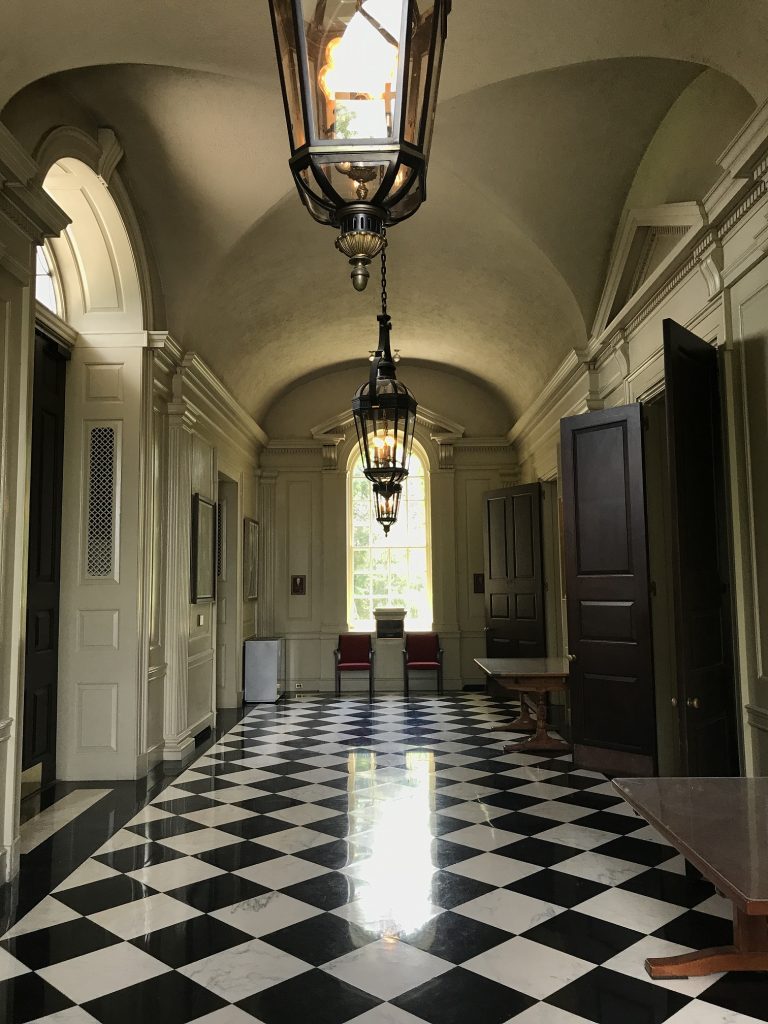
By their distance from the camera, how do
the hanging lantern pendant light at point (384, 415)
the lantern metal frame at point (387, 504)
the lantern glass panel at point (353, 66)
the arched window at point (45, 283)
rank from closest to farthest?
the lantern glass panel at point (353, 66)
the hanging lantern pendant light at point (384, 415)
the arched window at point (45, 283)
the lantern metal frame at point (387, 504)

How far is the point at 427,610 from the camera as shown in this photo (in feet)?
38.5

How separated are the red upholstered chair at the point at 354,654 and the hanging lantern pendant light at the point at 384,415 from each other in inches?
210

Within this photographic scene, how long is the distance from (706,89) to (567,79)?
0.84m

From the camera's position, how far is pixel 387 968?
2.82 meters

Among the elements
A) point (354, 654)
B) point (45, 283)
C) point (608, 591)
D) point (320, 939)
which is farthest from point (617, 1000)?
point (354, 654)

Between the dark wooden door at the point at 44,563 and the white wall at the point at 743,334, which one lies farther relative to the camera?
the dark wooden door at the point at 44,563

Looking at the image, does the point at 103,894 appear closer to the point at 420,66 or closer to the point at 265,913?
the point at 265,913

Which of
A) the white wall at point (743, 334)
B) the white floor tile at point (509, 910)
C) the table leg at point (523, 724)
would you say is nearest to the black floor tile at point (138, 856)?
the white floor tile at point (509, 910)

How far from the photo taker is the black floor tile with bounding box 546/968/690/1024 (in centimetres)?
251

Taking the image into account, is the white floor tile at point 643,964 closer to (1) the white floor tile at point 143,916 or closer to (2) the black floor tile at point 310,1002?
(2) the black floor tile at point 310,1002

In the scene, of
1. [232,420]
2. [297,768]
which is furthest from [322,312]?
[297,768]

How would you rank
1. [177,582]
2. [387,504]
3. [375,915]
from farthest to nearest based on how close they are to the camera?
1. [387,504]
2. [177,582]
3. [375,915]

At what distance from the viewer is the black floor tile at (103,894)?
137 inches

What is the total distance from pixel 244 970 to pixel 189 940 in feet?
1.24
